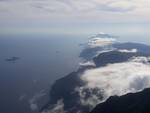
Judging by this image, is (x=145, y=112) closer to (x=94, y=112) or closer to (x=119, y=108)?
(x=119, y=108)

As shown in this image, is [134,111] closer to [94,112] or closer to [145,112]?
[145,112]

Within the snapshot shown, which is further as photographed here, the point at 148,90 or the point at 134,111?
the point at 148,90

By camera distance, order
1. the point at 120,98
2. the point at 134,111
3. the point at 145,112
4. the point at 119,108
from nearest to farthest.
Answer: the point at 145,112, the point at 134,111, the point at 119,108, the point at 120,98

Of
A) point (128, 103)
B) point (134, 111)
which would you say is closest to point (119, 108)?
point (128, 103)

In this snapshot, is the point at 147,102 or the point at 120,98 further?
the point at 120,98

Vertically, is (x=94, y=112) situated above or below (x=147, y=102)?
below

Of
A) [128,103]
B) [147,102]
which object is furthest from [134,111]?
[128,103]

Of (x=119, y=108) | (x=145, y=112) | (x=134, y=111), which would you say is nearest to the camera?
(x=145, y=112)
